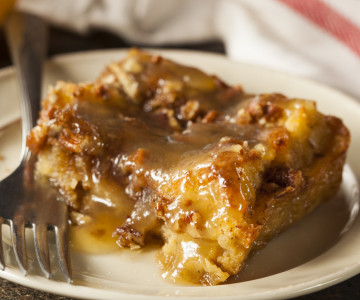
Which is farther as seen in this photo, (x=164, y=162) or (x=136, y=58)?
(x=136, y=58)

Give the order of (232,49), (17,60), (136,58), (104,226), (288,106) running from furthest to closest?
(232,49)
(17,60)
(136,58)
(288,106)
(104,226)

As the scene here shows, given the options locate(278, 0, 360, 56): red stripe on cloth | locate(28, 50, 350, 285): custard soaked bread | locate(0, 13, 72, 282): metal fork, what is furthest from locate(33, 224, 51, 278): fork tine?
locate(278, 0, 360, 56): red stripe on cloth

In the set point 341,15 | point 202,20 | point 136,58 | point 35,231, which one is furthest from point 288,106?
point 202,20

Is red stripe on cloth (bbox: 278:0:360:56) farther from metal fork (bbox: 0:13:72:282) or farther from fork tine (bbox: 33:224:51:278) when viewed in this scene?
fork tine (bbox: 33:224:51:278)

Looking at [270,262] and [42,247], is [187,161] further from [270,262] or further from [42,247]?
[42,247]

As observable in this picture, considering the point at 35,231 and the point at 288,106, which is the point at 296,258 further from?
the point at 35,231

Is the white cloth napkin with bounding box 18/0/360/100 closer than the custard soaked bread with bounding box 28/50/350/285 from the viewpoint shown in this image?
No

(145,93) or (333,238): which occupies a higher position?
(145,93)

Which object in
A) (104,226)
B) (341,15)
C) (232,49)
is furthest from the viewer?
(232,49)
